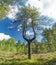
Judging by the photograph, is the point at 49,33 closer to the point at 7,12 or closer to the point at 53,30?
the point at 53,30

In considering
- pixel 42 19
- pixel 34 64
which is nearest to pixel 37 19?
pixel 42 19

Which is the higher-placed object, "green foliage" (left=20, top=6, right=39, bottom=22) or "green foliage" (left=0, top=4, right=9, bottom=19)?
"green foliage" (left=20, top=6, right=39, bottom=22)

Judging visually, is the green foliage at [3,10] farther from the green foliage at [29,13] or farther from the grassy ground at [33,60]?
the green foliage at [29,13]

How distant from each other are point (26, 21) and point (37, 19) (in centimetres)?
207

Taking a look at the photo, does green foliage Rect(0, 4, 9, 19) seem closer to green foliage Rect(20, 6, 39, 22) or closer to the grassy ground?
the grassy ground

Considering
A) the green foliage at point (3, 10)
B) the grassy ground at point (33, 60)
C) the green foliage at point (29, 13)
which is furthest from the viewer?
the green foliage at point (29, 13)

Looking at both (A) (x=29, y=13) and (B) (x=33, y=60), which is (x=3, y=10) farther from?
(A) (x=29, y=13)

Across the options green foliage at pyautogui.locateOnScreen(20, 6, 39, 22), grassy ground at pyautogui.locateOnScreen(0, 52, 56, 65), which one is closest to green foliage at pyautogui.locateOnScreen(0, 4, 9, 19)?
grassy ground at pyautogui.locateOnScreen(0, 52, 56, 65)

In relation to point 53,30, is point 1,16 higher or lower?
lower

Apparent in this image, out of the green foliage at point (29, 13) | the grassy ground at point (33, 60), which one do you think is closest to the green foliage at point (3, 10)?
the grassy ground at point (33, 60)

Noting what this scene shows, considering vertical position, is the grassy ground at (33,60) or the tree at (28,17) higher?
the tree at (28,17)

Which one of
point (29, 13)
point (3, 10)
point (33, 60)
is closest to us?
point (3, 10)

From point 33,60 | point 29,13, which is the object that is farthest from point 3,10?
point 29,13

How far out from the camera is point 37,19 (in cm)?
5075
